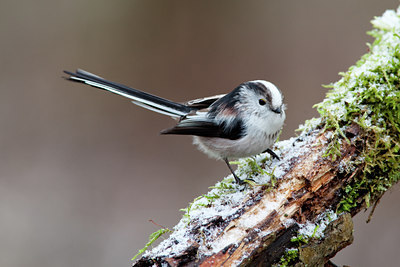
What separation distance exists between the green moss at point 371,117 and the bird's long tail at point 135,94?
1.22 meters

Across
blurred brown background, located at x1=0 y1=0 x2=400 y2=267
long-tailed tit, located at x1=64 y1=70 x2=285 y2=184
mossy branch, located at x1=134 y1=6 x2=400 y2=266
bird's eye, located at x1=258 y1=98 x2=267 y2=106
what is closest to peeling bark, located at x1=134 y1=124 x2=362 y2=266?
mossy branch, located at x1=134 y1=6 x2=400 y2=266

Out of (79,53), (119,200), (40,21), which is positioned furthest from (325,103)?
(40,21)

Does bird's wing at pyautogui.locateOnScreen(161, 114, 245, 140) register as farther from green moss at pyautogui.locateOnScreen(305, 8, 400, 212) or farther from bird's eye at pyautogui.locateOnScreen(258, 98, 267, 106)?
green moss at pyautogui.locateOnScreen(305, 8, 400, 212)

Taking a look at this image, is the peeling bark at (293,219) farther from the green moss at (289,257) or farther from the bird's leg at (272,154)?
the bird's leg at (272,154)

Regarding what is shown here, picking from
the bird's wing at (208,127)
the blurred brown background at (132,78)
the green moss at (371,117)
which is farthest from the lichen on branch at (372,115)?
the blurred brown background at (132,78)

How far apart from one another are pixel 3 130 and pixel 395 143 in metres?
6.01

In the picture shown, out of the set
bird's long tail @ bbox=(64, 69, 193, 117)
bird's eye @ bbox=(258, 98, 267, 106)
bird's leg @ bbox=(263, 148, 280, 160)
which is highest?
bird's long tail @ bbox=(64, 69, 193, 117)

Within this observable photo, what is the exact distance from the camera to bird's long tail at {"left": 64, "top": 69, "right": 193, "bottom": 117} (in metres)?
2.98

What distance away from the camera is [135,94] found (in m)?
3.08

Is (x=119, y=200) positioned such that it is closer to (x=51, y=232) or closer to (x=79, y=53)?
(x=51, y=232)

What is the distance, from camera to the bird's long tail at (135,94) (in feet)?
9.78

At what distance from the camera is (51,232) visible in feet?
17.4

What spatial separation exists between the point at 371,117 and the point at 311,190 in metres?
0.78

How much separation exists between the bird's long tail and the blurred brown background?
2.70 m
